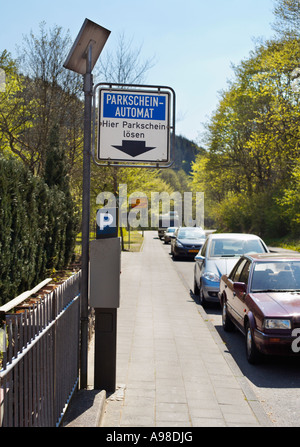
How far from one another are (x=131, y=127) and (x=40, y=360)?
9.11 feet

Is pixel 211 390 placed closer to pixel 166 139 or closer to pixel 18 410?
pixel 166 139

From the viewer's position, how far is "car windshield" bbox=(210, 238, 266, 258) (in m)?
12.3

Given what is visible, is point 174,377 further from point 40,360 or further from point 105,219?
point 40,360

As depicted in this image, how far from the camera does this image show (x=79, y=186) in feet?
85.2

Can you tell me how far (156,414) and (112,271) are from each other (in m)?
1.41

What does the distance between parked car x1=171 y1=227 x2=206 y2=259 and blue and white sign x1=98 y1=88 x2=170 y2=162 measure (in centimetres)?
1917

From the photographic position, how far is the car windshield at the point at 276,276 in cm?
758

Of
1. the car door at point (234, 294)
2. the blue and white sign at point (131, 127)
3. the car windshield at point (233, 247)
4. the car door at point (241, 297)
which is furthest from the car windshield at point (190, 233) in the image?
the blue and white sign at point (131, 127)

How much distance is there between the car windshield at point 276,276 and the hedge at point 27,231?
4.35 m

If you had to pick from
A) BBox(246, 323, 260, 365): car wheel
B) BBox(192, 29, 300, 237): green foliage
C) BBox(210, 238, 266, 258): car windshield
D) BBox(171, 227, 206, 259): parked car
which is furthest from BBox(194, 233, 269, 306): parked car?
BBox(192, 29, 300, 237): green foliage

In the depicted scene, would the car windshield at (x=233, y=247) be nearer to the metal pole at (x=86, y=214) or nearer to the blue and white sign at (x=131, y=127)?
the blue and white sign at (x=131, y=127)

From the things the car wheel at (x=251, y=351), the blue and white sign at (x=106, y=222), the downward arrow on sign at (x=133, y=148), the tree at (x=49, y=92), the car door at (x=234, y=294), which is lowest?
the car wheel at (x=251, y=351)

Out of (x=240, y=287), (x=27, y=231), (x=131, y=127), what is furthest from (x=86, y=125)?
(x=27, y=231)
